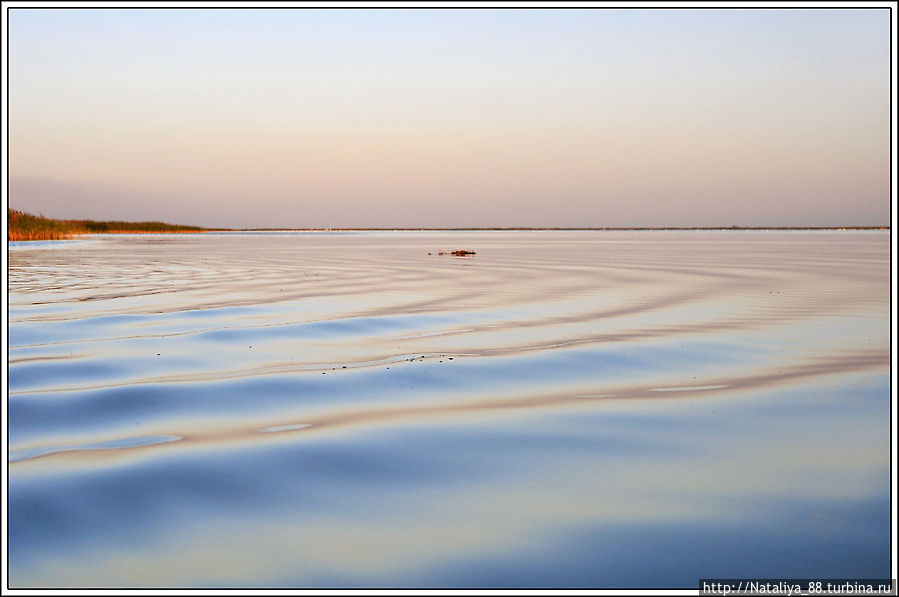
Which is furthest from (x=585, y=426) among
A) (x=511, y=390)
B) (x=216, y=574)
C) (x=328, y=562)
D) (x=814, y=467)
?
(x=216, y=574)

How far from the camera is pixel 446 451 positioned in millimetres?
5828

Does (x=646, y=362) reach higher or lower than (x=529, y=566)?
higher

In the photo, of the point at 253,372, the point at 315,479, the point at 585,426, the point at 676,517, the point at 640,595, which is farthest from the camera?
the point at 253,372

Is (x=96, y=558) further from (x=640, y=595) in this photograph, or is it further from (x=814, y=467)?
(x=814, y=467)

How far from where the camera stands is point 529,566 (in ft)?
13.2

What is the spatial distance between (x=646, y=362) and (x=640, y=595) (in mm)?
5443

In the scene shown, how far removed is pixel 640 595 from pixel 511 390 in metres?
3.96

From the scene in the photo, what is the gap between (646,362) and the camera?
900 cm

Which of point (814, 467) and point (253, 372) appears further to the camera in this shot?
point (253, 372)

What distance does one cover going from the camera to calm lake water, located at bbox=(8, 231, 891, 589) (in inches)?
162

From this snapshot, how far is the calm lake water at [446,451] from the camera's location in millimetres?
4113

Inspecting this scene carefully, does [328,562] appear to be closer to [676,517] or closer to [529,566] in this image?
[529,566]

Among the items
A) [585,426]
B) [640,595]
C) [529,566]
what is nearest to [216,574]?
[529,566]

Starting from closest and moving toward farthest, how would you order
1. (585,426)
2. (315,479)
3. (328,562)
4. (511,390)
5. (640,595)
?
(640,595) → (328,562) → (315,479) → (585,426) → (511,390)
